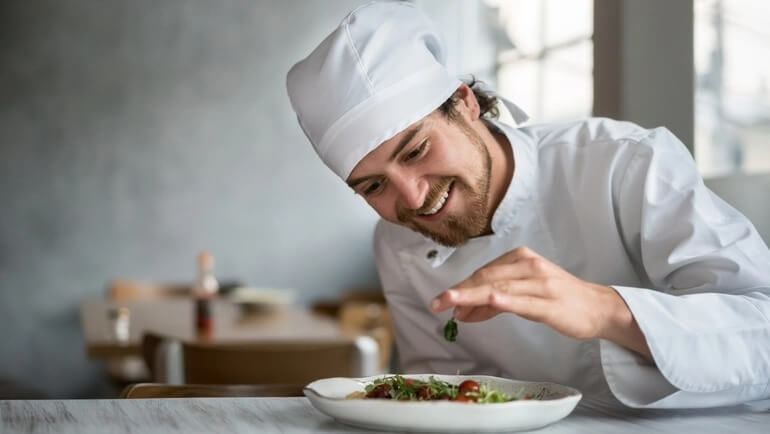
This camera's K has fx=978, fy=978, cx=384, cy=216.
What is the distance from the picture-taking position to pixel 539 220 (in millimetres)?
2158

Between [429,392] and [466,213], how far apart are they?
734 mm

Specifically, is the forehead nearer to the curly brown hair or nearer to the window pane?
the curly brown hair

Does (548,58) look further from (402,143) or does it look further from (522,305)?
(522,305)

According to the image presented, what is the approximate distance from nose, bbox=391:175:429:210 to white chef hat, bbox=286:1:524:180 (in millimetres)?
89

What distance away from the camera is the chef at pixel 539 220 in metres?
1.55

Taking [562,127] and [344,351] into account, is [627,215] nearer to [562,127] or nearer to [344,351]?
[562,127]

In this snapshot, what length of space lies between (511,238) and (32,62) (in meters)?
6.21

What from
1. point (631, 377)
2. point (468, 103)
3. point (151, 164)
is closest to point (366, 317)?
point (151, 164)

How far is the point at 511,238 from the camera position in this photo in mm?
2186

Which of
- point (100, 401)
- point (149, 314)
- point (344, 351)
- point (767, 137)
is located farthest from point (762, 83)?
point (149, 314)

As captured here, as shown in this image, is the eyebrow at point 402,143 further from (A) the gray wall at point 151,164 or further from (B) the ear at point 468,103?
(A) the gray wall at point 151,164

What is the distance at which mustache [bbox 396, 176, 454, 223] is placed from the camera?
2.03m

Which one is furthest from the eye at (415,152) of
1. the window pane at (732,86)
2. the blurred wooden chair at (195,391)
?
the window pane at (732,86)

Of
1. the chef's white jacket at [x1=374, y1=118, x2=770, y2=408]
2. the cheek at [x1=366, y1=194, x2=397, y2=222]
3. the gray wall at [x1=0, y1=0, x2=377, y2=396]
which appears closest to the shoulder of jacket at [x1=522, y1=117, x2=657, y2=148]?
the chef's white jacket at [x1=374, y1=118, x2=770, y2=408]
